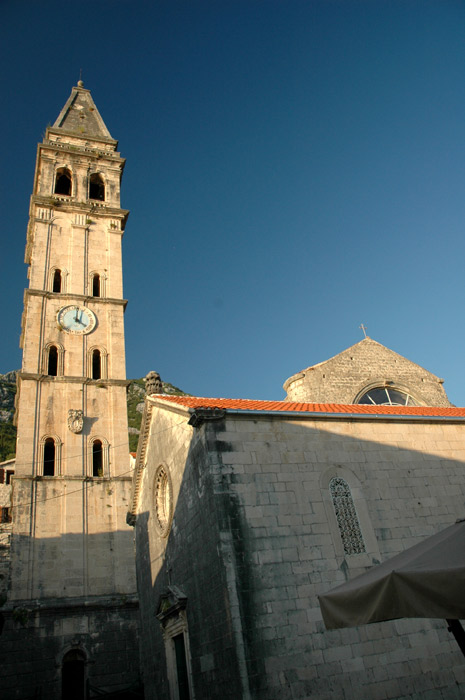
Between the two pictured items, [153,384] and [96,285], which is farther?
[96,285]

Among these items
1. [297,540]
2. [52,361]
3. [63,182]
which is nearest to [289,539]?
[297,540]

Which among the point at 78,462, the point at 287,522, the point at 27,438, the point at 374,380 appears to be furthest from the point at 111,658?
the point at 374,380

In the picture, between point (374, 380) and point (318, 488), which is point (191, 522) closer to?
point (318, 488)

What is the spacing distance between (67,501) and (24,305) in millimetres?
10306

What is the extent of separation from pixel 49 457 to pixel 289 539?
1490 cm

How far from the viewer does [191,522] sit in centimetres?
1152

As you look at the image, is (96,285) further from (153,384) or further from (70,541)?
(70,541)

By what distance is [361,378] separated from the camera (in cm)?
2083

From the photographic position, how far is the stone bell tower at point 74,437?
59.4ft

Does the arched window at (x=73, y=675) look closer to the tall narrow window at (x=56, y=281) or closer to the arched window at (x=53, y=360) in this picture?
the arched window at (x=53, y=360)

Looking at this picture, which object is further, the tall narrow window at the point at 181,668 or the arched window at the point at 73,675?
the arched window at the point at 73,675

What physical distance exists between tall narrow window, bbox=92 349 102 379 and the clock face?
1192mm

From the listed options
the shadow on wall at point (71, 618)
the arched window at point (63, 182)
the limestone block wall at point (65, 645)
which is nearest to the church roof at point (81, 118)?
the arched window at point (63, 182)

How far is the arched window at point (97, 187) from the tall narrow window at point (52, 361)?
35.6 ft
